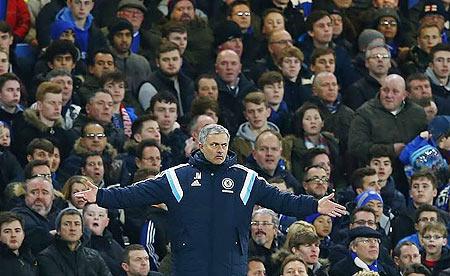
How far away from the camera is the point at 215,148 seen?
15.4 m

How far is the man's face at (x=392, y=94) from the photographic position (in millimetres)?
21734

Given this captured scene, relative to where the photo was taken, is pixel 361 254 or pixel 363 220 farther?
pixel 363 220

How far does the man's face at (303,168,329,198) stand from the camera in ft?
65.8

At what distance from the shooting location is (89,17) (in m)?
22.2

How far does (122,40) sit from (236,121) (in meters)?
1.74

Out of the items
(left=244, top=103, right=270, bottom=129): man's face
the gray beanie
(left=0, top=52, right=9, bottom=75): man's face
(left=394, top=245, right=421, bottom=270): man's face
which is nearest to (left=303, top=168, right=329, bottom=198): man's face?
(left=244, top=103, right=270, bottom=129): man's face

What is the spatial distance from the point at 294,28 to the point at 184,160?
14.6 ft

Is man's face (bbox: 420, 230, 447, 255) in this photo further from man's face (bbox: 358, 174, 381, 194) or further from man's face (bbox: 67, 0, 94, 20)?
man's face (bbox: 67, 0, 94, 20)

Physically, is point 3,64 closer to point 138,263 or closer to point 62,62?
point 62,62

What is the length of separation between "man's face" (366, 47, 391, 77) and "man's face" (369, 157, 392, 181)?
90.4 inches

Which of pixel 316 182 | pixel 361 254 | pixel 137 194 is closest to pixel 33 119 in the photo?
pixel 316 182

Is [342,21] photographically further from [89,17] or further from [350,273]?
[350,273]

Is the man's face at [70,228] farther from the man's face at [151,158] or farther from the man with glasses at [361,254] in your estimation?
the man with glasses at [361,254]

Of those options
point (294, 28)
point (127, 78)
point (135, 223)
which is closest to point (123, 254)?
point (135, 223)
